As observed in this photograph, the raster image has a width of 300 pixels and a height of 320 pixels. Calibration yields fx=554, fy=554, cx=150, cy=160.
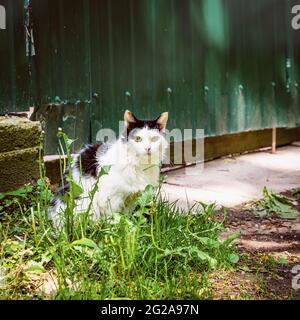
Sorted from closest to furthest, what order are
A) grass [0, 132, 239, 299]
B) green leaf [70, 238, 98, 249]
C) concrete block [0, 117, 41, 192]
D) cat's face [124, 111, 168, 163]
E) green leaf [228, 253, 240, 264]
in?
grass [0, 132, 239, 299] < green leaf [70, 238, 98, 249] < green leaf [228, 253, 240, 264] < concrete block [0, 117, 41, 192] < cat's face [124, 111, 168, 163]

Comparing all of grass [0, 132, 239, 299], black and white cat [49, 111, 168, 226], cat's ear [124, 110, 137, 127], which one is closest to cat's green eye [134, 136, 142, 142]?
black and white cat [49, 111, 168, 226]

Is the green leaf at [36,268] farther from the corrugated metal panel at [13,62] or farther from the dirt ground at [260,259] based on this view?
the corrugated metal panel at [13,62]

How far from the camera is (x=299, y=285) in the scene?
2934mm

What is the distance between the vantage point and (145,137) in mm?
3783

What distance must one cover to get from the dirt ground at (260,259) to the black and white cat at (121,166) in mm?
705

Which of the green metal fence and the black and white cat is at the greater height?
the green metal fence

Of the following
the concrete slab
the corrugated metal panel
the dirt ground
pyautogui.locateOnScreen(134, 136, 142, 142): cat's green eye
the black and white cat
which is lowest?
the dirt ground

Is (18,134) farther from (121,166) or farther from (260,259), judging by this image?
(260,259)

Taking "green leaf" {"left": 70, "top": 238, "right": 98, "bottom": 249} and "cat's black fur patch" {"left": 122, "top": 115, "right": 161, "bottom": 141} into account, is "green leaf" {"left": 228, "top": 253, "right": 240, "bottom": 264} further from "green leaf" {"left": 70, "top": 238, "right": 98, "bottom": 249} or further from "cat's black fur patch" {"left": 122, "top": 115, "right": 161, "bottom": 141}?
"cat's black fur patch" {"left": 122, "top": 115, "right": 161, "bottom": 141}

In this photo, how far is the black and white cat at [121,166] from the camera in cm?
368

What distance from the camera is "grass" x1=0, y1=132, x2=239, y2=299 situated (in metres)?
2.60

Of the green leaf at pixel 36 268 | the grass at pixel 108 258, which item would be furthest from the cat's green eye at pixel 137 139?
the green leaf at pixel 36 268

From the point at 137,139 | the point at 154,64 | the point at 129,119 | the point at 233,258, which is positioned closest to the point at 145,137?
the point at 137,139

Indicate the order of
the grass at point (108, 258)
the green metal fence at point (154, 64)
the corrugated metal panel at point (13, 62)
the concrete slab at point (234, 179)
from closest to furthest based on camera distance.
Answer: the grass at point (108, 258) < the corrugated metal panel at point (13, 62) < the green metal fence at point (154, 64) < the concrete slab at point (234, 179)
